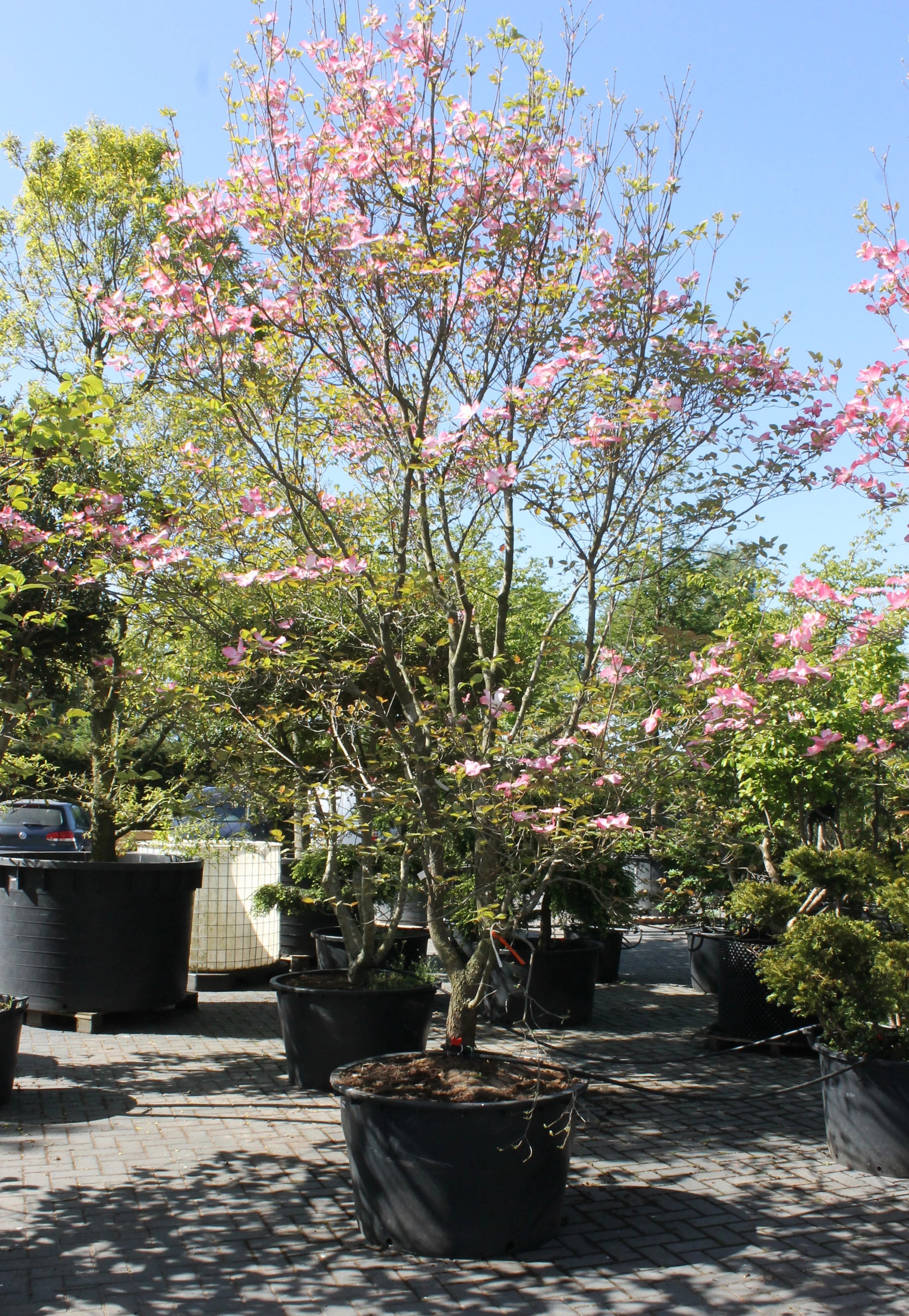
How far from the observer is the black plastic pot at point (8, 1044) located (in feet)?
17.2

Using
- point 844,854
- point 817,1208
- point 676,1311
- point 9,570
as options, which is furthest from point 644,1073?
point 9,570

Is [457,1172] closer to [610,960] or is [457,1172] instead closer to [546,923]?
[546,923]

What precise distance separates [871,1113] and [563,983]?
3432 mm

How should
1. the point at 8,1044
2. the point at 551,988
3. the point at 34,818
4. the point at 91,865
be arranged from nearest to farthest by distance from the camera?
1. the point at 8,1044
2. the point at 91,865
3. the point at 551,988
4. the point at 34,818

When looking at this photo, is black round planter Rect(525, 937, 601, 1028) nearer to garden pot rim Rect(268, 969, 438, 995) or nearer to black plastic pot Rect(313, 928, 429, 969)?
black plastic pot Rect(313, 928, 429, 969)

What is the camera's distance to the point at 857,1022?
181 inches

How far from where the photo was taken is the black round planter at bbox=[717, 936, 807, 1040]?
23.8 feet

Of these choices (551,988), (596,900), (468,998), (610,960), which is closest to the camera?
(468,998)

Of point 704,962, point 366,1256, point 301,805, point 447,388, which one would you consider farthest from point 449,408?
point 704,962

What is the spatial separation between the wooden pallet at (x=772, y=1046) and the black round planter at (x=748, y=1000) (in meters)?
0.05

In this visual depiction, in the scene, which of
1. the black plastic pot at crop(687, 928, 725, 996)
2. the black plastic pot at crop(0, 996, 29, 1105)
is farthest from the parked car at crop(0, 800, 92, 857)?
the black plastic pot at crop(0, 996, 29, 1105)

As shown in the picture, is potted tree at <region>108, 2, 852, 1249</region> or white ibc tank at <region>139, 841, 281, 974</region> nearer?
potted tree at <region>108, 2, 852, 1249</region>

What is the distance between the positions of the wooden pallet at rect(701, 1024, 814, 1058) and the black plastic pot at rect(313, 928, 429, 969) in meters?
2.24

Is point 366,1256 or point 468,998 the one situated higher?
point 468,998
